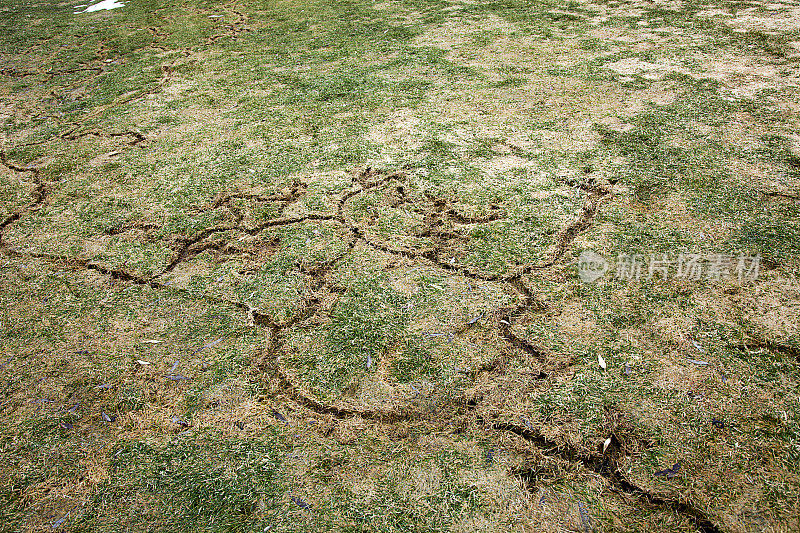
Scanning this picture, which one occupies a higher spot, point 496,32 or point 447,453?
point 496,32

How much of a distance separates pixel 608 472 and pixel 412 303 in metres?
0.74

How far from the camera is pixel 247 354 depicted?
59.7 inches

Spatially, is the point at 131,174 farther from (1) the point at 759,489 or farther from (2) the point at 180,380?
(1) the point at 759,489

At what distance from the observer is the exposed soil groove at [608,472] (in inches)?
41.8

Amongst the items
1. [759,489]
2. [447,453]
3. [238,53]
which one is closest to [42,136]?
[238,53]

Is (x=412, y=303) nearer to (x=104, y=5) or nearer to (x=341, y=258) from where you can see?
(x=341, y=258)

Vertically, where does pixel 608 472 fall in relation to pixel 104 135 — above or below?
below

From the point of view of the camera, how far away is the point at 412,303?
1.64 meters

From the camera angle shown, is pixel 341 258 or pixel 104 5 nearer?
pixel 341 258

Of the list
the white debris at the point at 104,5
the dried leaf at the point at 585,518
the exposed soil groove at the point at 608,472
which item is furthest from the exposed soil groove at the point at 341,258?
the white debris at the point at 104,5

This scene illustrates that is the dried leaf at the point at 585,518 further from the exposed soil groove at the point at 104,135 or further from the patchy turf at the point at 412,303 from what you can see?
the exposed soil groove at the point at 104,135

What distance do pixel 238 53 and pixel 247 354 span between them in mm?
3255

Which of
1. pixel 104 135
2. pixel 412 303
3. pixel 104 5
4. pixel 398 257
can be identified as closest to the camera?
pixel 412 303

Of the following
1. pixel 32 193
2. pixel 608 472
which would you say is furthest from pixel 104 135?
pixel 608 472
